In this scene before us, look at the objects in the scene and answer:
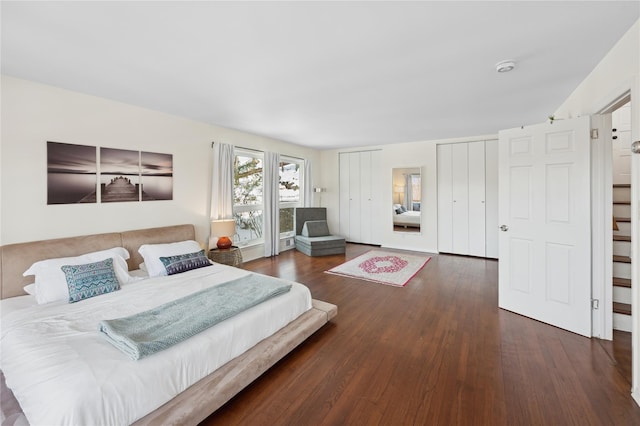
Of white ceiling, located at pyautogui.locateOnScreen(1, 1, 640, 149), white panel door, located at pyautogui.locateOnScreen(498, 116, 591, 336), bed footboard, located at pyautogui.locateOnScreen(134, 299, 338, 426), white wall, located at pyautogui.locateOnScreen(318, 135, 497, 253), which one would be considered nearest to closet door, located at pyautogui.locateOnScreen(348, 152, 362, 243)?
white wall, located at pyautogui.locateOnScreen(318, 135, 497, 253)

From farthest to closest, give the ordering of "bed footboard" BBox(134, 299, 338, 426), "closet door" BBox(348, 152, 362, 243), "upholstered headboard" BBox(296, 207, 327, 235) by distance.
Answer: "closet door" BBox(348, 152, 362, 243) < "upholstered headboard" BBox(296, 207, 327, 235) < "bed footboard" BBox(134, 299, 338, 426)

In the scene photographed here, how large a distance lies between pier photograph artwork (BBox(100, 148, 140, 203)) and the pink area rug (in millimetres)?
3173

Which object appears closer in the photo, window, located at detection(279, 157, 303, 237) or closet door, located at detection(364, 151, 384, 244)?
window, located at detection(279, 157, 303, 237)

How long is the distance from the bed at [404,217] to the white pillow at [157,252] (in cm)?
461

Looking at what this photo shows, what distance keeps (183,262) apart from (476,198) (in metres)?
5.50

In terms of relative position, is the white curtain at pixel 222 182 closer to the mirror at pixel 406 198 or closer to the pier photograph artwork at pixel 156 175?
the pier photograph artwork at pixel 156 175

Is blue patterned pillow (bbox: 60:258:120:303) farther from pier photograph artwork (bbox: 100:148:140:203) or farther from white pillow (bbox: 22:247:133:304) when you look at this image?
pier photograph artwork (bbox: 100:148:140:203)

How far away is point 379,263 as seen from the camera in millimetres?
5078

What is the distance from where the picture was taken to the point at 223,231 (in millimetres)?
4250

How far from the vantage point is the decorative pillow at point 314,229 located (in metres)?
6.28

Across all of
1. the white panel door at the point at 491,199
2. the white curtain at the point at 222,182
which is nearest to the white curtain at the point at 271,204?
the white curtain at the point at 222,182

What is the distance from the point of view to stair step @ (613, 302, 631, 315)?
99.3 inches

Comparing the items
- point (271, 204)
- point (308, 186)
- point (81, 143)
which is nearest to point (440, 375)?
point (81, 143)

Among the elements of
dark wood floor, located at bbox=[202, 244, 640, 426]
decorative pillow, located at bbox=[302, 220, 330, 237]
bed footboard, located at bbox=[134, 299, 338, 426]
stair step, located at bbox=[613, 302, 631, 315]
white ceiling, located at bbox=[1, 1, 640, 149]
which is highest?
white ceiling, located at bbox=[1, 1, 640, 149]
